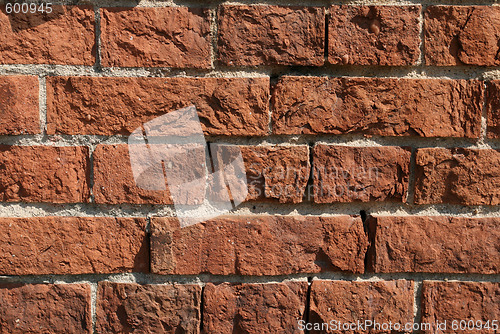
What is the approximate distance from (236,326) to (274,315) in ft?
0.23

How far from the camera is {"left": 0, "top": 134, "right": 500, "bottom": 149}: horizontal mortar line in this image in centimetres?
64

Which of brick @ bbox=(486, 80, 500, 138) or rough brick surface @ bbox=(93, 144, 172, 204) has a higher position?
brick @ bbox=(486, 80, 500, 138)

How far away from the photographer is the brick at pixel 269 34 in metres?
0.63

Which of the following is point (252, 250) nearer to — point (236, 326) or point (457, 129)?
point (236, 326)

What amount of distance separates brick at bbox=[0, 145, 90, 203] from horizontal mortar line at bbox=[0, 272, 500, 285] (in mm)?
137

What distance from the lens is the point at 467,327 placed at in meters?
0.68

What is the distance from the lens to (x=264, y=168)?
0.64 metres

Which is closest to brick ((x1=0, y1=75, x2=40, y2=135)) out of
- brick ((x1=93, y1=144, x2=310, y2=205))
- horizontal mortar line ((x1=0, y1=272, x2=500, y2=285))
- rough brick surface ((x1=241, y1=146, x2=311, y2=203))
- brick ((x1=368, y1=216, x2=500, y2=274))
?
brick ((x1=93, y1=144, x2=310, y2=205))

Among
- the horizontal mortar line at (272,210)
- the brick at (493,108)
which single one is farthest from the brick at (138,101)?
the brick at (493,108)

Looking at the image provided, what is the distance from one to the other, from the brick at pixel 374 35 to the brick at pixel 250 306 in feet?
1.32

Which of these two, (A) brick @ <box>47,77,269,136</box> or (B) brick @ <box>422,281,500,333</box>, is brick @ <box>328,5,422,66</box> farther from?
(B) brick @ <box>422,281,500,333</box>

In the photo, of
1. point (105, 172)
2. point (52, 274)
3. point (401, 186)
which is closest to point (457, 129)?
point (401, 186)

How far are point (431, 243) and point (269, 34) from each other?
45 centimetres

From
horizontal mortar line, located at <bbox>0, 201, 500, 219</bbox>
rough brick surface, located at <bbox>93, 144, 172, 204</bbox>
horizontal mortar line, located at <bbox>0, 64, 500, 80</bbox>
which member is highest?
horizontal mortar line, located at <bbox>0, 64, 500, 80</bbox>
